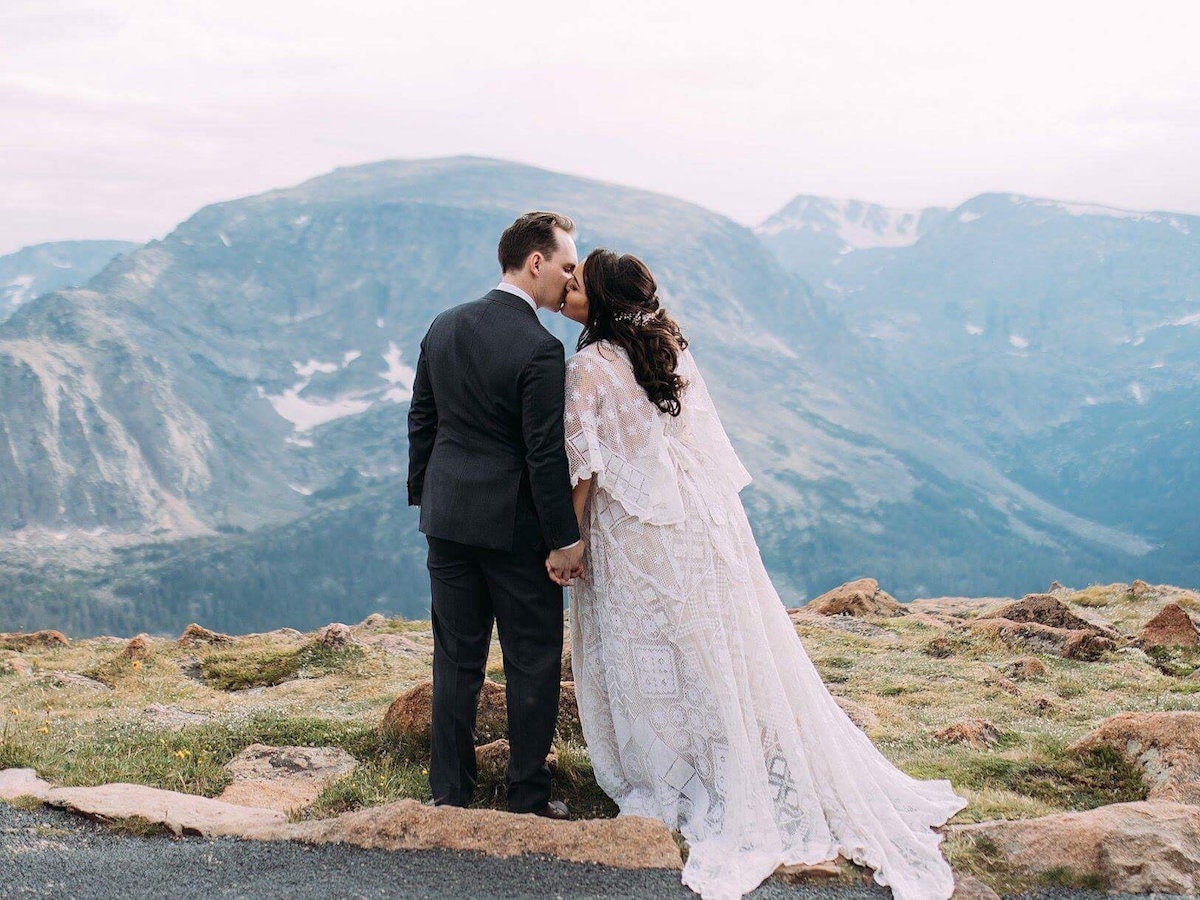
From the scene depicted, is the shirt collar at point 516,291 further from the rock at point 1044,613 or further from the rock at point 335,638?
the rock at point 1044,613

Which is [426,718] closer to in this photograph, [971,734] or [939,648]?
[971,734]

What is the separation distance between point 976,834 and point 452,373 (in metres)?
4.30

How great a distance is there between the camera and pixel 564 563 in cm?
645

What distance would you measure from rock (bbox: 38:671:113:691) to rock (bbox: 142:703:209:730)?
9.61ft

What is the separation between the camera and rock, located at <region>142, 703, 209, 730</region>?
32.4 feet

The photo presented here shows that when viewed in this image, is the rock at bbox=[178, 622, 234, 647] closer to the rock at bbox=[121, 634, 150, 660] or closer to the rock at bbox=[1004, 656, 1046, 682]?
the rock at bbox=[121, 634, 150, 660]

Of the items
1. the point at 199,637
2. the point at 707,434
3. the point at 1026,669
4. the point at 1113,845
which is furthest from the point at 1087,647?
the point at 199,637

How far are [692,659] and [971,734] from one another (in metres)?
4.49

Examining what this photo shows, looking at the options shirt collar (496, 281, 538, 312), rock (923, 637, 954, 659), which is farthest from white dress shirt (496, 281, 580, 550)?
rock (923, 637, 954, 659)

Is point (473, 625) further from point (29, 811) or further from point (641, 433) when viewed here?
point (29, 811)

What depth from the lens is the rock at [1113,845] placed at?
6035mm

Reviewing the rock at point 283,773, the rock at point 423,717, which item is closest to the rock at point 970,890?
the rock at point 423,717

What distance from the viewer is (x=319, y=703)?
12.9m

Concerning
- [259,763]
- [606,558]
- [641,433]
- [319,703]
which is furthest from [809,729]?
[319,703]
